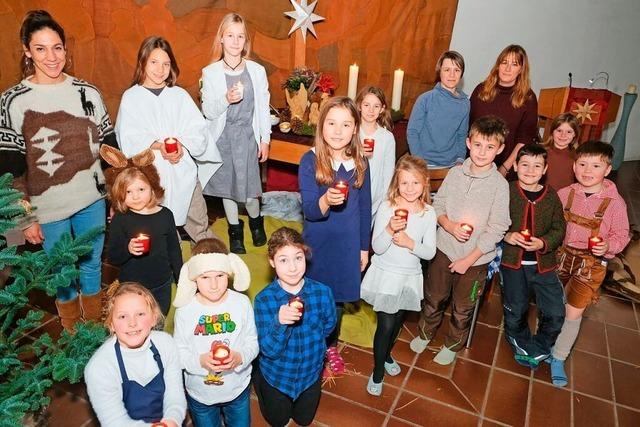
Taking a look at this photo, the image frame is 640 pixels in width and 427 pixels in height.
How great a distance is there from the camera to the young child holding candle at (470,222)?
10.6 ft

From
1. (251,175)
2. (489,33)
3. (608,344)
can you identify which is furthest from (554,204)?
(489,33)

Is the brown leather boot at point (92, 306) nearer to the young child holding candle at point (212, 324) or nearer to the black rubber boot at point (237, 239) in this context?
the black rubber boot at point (237, 239)

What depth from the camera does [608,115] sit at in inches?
228

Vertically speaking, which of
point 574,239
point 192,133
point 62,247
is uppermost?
point 192,133

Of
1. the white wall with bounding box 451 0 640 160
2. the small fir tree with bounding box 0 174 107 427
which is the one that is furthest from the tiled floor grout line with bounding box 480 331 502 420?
the white wall with bounding box 451 0 640 160

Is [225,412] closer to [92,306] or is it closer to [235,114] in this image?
[92,306]

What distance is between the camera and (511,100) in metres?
4.19

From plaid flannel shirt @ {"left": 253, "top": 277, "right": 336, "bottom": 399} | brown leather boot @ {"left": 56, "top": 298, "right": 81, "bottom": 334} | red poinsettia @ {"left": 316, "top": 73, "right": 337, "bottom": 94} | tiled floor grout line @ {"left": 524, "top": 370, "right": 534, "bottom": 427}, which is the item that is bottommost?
tiled floor grout line @ {"left": 524, "top": 370, "right": 534, "bottom": 427}

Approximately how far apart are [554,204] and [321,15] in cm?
385

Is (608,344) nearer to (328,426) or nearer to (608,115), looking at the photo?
(328,426)

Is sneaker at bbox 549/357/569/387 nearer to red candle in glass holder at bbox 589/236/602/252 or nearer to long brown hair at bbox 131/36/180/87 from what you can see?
red candle in glass holder at bbox 589/236/602/252

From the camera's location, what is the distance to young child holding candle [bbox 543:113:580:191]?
3859 millimetres

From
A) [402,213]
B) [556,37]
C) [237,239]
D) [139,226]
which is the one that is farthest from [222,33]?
[556,37]

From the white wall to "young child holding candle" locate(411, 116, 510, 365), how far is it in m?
4.13
